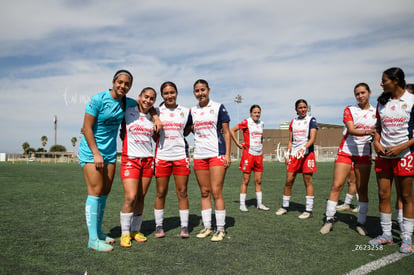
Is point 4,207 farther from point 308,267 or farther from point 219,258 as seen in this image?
point 308,267

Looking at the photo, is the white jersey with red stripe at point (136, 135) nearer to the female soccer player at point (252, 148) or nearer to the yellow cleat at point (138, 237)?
the yellow cleat at point (138, 237)

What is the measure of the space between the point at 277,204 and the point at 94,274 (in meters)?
5.70

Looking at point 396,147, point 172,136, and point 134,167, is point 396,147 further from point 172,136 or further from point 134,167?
point 134,167

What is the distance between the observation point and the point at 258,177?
761 centimetres

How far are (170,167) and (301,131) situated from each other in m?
3.34

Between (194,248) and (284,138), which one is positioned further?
(284,138)

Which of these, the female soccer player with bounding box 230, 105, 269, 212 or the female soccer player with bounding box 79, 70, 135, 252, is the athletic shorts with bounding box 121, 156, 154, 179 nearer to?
the female soccer player with bounding box 79, 70, 135, 252

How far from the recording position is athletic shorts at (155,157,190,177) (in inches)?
189

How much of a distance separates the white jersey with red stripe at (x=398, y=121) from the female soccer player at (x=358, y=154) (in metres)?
0.78

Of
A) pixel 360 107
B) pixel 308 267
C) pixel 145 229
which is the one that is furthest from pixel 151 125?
pixel 360 107

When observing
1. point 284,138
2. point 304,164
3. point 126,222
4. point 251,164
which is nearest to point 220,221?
point 126,222

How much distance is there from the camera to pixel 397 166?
14.0 feet

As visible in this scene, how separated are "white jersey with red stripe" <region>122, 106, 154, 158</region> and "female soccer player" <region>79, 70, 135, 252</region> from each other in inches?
7.5

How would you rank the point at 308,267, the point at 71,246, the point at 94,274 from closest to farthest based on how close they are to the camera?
the point at 94,274 < the point at 308,267 < the point at 71,246
